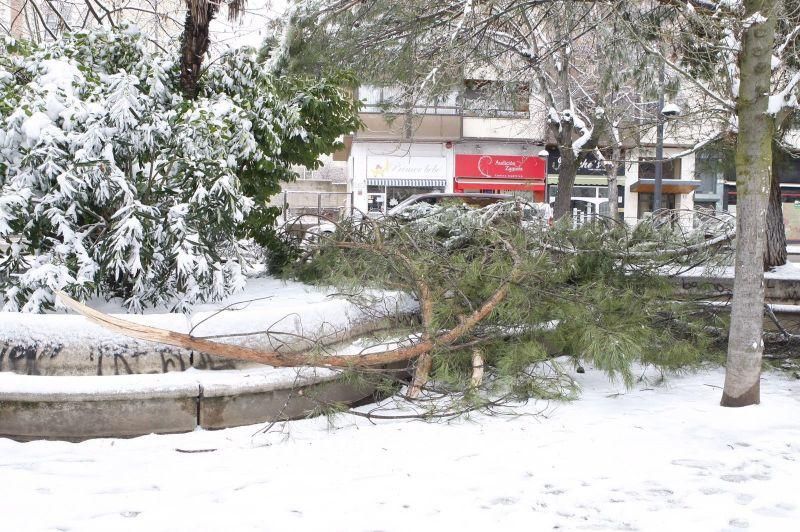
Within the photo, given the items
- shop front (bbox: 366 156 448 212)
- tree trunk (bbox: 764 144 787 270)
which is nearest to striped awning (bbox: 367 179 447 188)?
shop front (bbox: 366 156 448 212)

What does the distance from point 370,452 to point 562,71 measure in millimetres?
11975

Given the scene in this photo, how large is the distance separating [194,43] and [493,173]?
24.4m

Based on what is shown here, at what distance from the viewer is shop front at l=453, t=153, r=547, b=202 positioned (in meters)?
29.8

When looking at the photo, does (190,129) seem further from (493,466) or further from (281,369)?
(493,466)

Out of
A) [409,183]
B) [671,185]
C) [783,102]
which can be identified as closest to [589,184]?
[671,185]

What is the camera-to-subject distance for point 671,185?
95.7 feet

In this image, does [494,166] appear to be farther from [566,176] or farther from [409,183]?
[566,176]

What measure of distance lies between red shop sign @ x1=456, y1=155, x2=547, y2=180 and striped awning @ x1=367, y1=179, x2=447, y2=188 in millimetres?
857

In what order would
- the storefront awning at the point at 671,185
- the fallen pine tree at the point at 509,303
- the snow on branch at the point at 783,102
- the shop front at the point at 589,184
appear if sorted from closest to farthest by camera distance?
the snow on branch at the point at 783,102, the fallen pine tree at the point at 509,303, the storefront awning at the point at 671,185, the shop front at the point at 589,184

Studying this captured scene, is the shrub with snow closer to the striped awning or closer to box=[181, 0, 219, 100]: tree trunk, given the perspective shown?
box=[181, 0, 219, 100]: tree trunk

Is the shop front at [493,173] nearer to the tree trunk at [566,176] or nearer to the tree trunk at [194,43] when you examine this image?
the tree trunk at [566,176]

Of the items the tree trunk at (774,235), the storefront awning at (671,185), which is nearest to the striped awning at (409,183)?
the storefront awning at (671,185)

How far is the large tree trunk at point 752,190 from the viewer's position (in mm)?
4461

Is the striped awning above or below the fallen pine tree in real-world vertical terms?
above
